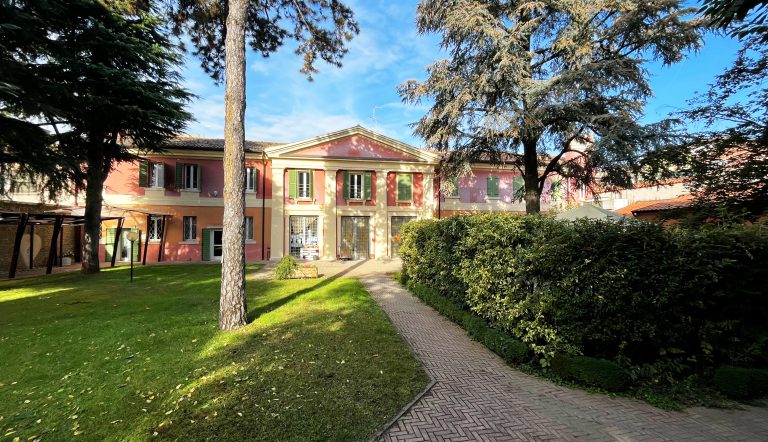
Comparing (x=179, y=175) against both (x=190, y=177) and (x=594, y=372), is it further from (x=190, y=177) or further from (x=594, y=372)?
(x=594, y=372)

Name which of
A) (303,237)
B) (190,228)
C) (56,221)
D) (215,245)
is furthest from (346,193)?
(56,221)

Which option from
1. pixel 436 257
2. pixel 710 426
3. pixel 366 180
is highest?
pixel 366 180

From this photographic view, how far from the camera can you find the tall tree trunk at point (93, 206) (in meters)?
13.9

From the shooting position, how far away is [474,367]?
4973 mm

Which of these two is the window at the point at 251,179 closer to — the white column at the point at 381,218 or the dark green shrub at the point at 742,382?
the white column at the point at 381,218

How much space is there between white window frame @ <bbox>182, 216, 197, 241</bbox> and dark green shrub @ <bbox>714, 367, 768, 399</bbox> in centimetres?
2292

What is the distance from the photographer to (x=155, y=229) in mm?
Answer: 20203

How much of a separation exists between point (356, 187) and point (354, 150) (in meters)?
2.50

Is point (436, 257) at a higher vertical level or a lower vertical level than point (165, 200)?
lower

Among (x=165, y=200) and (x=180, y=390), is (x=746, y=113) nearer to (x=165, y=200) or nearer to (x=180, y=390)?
(x=180, y=390)

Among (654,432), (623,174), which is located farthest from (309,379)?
(623,174)

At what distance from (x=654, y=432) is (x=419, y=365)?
106 inches

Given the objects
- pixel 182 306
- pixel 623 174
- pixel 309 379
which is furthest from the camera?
pixel 623 174

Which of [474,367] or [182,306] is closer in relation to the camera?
[474,367]
